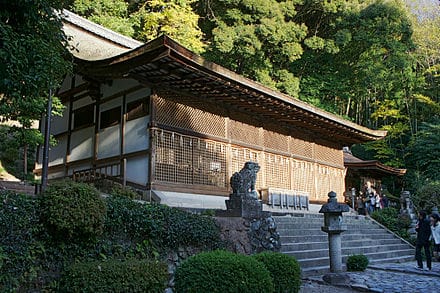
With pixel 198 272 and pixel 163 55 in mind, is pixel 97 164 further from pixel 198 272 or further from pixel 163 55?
pixel 198 272

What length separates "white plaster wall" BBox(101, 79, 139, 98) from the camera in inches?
517

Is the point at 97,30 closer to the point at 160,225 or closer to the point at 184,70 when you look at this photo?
the point at 184,70

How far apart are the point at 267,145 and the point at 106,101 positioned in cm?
625

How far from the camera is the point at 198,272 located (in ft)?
17.3

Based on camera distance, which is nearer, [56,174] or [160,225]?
[160,225]

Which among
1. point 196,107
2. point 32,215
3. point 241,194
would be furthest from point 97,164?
point 32,215

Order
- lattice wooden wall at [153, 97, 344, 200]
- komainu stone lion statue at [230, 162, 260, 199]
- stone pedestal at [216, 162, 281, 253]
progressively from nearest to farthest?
stone pedestal at [216, 162, 281, 253], komainu stone lion statue at [230, 162, 260, 199], lattice wooden wall at [153, 97, 344, 200]

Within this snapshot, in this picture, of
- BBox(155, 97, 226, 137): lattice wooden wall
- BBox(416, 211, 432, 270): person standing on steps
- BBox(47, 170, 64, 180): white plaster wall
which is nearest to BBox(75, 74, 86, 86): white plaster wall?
BBox(47, 170, 64, 180): white plaster wall

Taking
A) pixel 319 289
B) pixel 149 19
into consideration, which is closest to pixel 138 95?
pixel 319 289

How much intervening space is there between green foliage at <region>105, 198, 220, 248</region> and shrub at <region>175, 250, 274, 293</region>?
1.98 meters

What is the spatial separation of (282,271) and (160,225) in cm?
241

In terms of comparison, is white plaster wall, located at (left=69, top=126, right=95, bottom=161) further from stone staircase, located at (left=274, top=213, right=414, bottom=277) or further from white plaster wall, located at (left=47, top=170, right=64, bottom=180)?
stone staircase, located at (left=274, top=213, right=414, bottom=277)

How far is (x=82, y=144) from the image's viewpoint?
1480 cm

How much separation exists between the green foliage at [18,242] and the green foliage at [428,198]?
1771 cm
